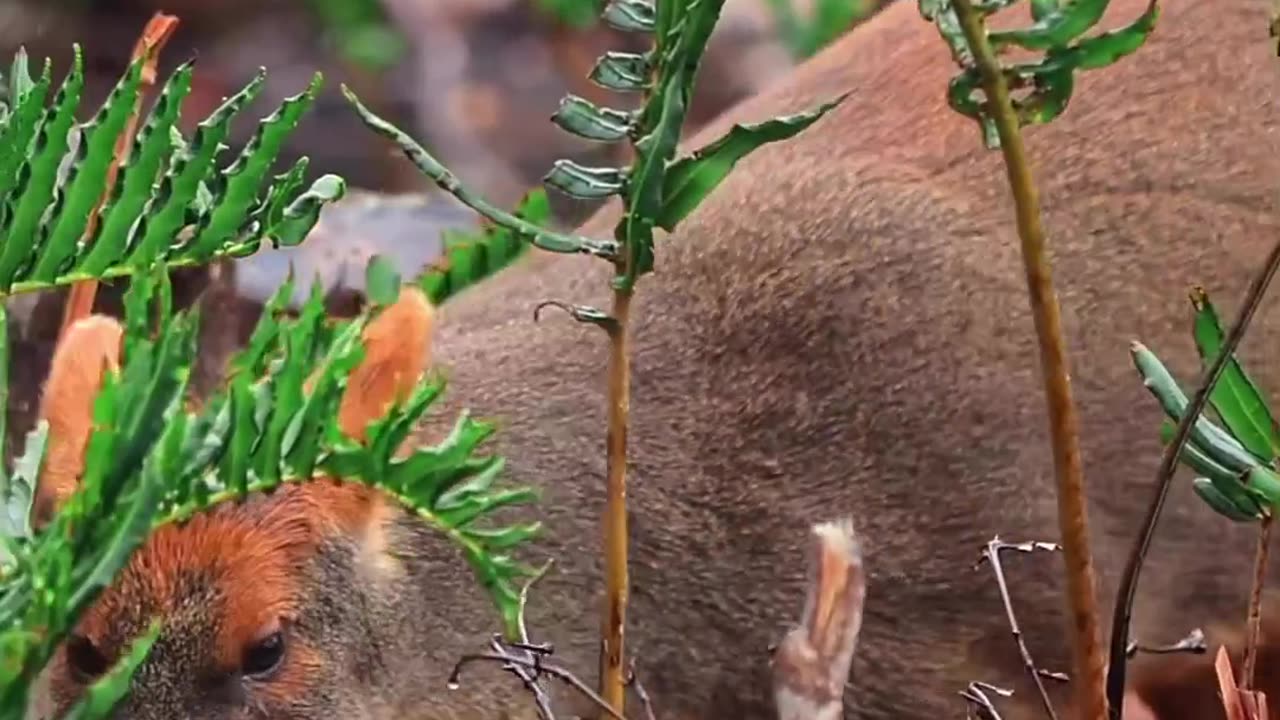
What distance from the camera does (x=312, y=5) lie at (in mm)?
4035

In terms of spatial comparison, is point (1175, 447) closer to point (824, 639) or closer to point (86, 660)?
point (824, 639)

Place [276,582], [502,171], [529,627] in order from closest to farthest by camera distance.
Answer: [276,582]
[529,627]
[502,171]

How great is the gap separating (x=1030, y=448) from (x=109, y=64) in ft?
8.12

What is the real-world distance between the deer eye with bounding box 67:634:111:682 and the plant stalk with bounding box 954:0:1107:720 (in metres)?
0.82

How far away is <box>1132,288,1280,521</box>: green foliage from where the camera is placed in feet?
3.13

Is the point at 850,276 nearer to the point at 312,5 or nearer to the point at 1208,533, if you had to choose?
the point at 1208,533

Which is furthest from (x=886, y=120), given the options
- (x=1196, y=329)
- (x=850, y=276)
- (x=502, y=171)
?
(x=502, y=171)

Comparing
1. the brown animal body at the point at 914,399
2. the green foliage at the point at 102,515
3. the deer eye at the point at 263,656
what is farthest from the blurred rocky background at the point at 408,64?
the green foliage at the point at 102,515

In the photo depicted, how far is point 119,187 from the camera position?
0.97 meters

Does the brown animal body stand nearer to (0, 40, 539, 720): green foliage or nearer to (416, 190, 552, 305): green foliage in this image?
(416, 190, 552, 305): green foliage

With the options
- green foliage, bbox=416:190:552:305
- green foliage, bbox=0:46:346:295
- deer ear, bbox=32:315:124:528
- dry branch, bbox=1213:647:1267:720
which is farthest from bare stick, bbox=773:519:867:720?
deer ear, bbox=32:315:124:528

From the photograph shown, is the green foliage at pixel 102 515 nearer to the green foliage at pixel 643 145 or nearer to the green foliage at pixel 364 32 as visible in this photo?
the green foliage at pixel 643 145

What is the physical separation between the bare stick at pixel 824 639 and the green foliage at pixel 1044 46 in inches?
8.3

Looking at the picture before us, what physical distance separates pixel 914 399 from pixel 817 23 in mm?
1055
